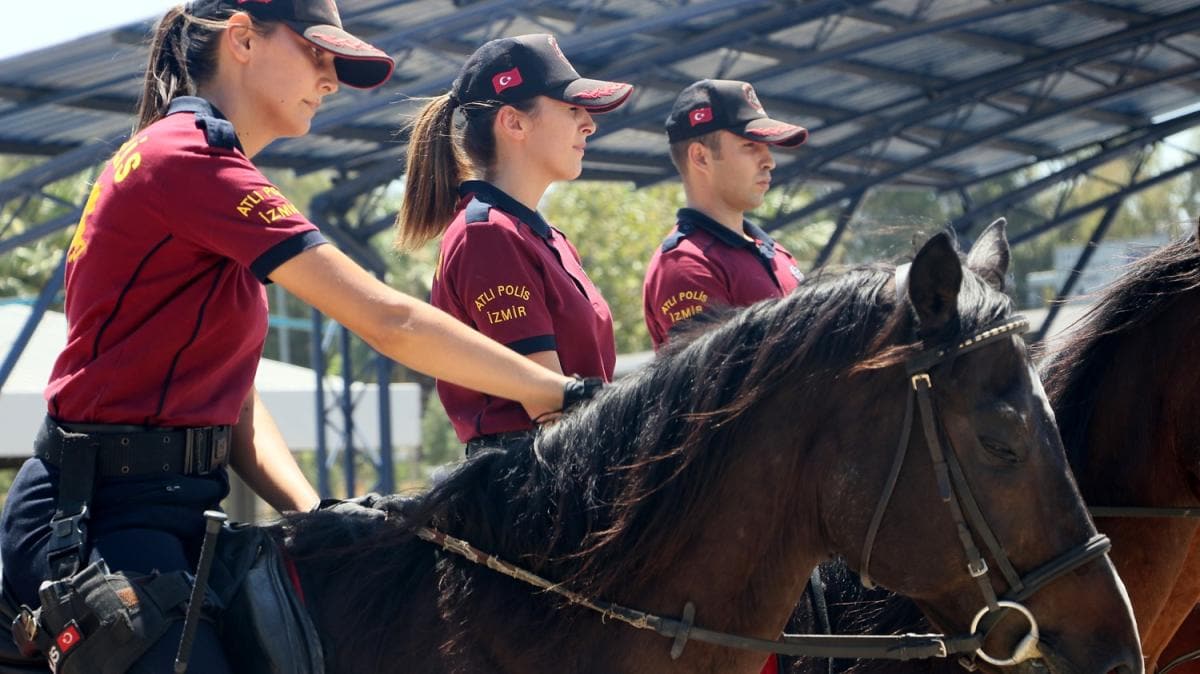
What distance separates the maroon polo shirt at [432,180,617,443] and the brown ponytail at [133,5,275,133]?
80 cm

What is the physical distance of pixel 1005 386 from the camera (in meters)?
2.41

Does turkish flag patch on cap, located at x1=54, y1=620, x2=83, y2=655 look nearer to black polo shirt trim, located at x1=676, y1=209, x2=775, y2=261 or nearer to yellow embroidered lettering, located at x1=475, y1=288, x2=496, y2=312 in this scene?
Answer: yellow embroidered lettering, located at x1=475, y1=288, x2=496, y2=312

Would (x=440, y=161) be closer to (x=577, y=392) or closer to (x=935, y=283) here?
(x=577, y=392)

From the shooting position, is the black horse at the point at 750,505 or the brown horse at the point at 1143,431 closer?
the black horse at the point at 750,505

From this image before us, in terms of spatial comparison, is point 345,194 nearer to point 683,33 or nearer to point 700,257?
point 683,33

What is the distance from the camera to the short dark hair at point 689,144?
4941 mm

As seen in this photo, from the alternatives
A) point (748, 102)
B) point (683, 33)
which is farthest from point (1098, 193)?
point (748, 102)

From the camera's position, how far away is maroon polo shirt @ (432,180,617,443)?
3.21 metres

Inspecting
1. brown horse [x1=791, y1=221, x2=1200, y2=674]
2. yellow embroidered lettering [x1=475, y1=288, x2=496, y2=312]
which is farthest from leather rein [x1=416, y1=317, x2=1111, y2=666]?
brown horse [x1=791, y1=221, x2=1200, y2=674]

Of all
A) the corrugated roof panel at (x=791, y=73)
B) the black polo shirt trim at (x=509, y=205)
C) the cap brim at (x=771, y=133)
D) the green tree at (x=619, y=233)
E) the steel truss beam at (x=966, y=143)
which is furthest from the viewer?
the green tree at (x=619, y=233)

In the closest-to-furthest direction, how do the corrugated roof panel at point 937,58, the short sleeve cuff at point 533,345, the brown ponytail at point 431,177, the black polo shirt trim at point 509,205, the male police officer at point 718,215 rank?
the short sleeve cuff at point 533,345
the black polo shirt trim at point 509,205
the brown ponytail at point 431,177
the male police officer at point 718,215
the corrugated roof panel at point 937,58

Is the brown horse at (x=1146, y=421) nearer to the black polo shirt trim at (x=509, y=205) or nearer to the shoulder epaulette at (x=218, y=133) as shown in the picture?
the black polo shirt trim at (x=509, y=205)

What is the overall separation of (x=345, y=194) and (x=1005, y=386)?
431 inches

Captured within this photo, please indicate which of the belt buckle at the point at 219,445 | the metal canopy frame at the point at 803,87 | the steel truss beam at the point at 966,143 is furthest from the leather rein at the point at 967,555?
the steel truss beam at the point at 966,143
